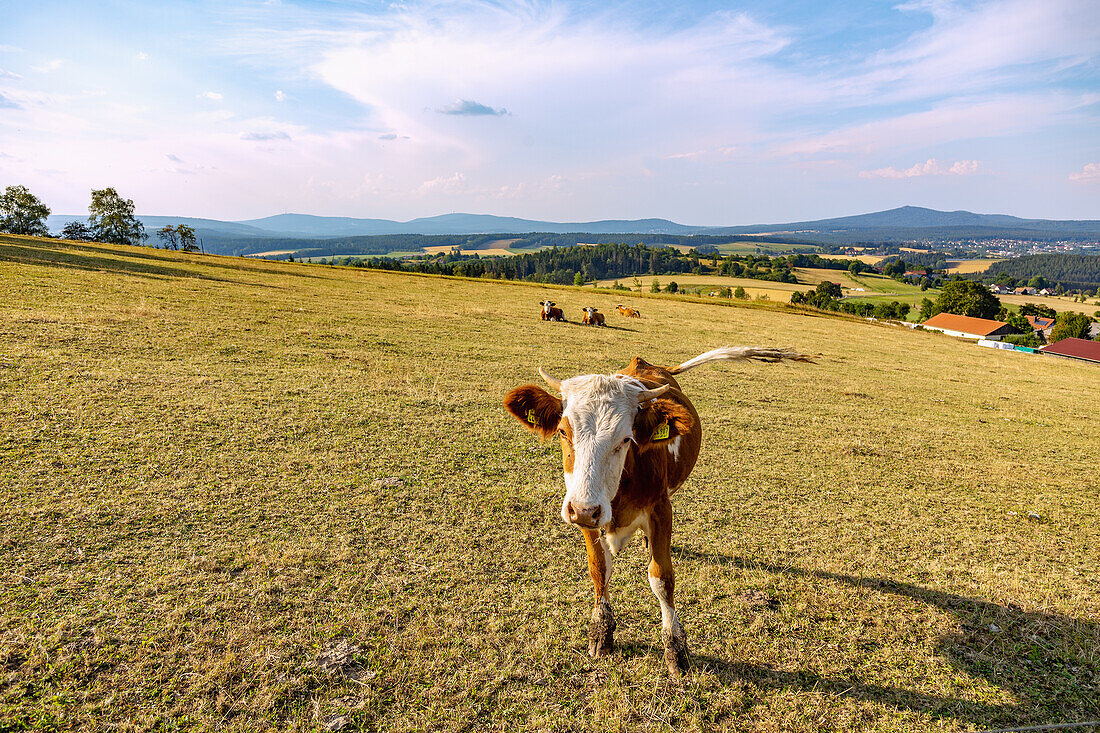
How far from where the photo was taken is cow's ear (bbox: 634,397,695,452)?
4398 mm

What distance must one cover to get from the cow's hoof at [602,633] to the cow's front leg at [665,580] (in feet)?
1.71

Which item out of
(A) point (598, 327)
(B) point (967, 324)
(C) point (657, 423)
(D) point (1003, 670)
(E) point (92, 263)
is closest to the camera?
(C) point (657, 423)

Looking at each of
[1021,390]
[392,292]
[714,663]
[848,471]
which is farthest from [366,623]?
[392,292]

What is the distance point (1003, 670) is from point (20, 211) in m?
105

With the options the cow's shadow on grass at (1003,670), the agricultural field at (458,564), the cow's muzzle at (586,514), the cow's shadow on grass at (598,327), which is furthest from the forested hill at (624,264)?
the cow's muzzle at (586,514)

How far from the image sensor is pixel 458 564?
6.05 meters

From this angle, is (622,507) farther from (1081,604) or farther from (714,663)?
(1081,604)

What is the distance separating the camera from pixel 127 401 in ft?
30.2

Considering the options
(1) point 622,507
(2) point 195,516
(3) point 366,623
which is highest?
(1) point 622,507

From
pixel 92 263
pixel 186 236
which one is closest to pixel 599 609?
pixel 92 263

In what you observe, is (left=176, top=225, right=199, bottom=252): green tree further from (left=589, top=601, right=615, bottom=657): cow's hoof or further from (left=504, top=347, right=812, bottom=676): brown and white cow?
(left=589, top=601, right=615, bottom=657): cow's hoof

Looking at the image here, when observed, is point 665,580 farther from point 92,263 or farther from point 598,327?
point 92,263

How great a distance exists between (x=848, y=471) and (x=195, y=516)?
1097 cm

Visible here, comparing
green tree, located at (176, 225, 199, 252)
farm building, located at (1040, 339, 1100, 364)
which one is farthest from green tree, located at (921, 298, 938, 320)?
green tree, located at (176, 225, 199, 252)
